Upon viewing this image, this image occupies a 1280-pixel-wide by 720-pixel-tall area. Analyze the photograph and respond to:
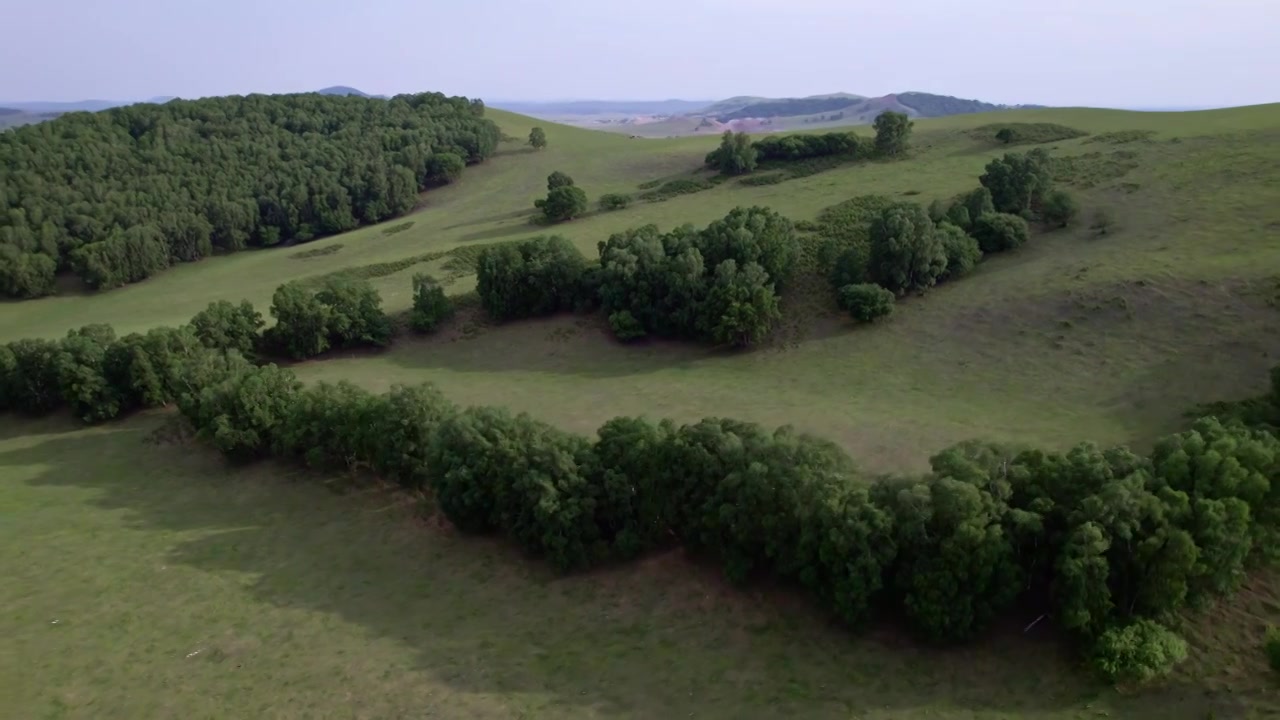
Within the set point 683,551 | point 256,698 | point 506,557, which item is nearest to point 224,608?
point 256,698

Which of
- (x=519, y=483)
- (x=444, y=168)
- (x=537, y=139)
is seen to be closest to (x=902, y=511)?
(x=519, y=483)

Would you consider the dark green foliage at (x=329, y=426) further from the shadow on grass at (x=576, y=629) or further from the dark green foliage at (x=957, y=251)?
the dark green foliage at (x=957, y=251)

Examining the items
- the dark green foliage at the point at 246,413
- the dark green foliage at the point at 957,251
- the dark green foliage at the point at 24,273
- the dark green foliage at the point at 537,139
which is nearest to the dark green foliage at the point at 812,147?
the dark green foliage at the point at 957,251

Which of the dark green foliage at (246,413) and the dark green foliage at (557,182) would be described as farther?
the dark green foliage at (557,182)

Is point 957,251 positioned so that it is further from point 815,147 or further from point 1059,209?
point 815,147

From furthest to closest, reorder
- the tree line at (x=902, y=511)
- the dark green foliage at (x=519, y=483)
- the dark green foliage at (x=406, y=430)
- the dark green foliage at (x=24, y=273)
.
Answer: the dark green foliage at (x=24, y=273), the dark green foliage at (x=406, y=430), the dark green foliage at (x=519, y=483), the tree line at (x=902, y=511)
